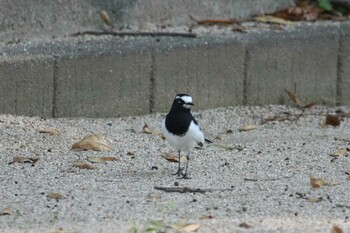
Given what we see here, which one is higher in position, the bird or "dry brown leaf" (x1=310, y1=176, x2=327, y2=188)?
the bird

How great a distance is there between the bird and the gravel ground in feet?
0.63

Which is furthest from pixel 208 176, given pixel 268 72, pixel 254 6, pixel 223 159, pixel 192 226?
pixel 254 6

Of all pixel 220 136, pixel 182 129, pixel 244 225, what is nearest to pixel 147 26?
pixel 220 136

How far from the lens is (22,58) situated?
8188 millimetres

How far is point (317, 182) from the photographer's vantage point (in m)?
6.70

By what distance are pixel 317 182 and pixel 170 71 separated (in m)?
2.39

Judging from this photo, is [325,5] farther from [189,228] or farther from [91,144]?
[189,228]

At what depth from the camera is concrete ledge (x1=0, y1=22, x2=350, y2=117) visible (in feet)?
27.2

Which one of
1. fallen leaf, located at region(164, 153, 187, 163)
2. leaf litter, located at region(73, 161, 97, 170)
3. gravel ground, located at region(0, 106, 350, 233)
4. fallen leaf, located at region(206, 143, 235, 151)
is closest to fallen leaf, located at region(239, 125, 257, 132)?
gravel ground, located at region(0, 106, 350, 233)

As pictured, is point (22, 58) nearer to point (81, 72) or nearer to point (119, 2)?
point (81, 72)

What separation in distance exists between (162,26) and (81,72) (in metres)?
1.33

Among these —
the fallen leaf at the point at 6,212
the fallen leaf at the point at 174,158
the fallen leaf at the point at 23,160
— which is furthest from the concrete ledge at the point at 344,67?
the fallen leaf at the point at 6,212

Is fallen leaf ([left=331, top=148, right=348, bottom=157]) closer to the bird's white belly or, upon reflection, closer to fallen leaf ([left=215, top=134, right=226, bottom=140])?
fallen leaf ([left=215, top=134, right=226, bottom=140])

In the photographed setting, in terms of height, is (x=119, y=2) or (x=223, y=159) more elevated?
(x=119, y=2)
